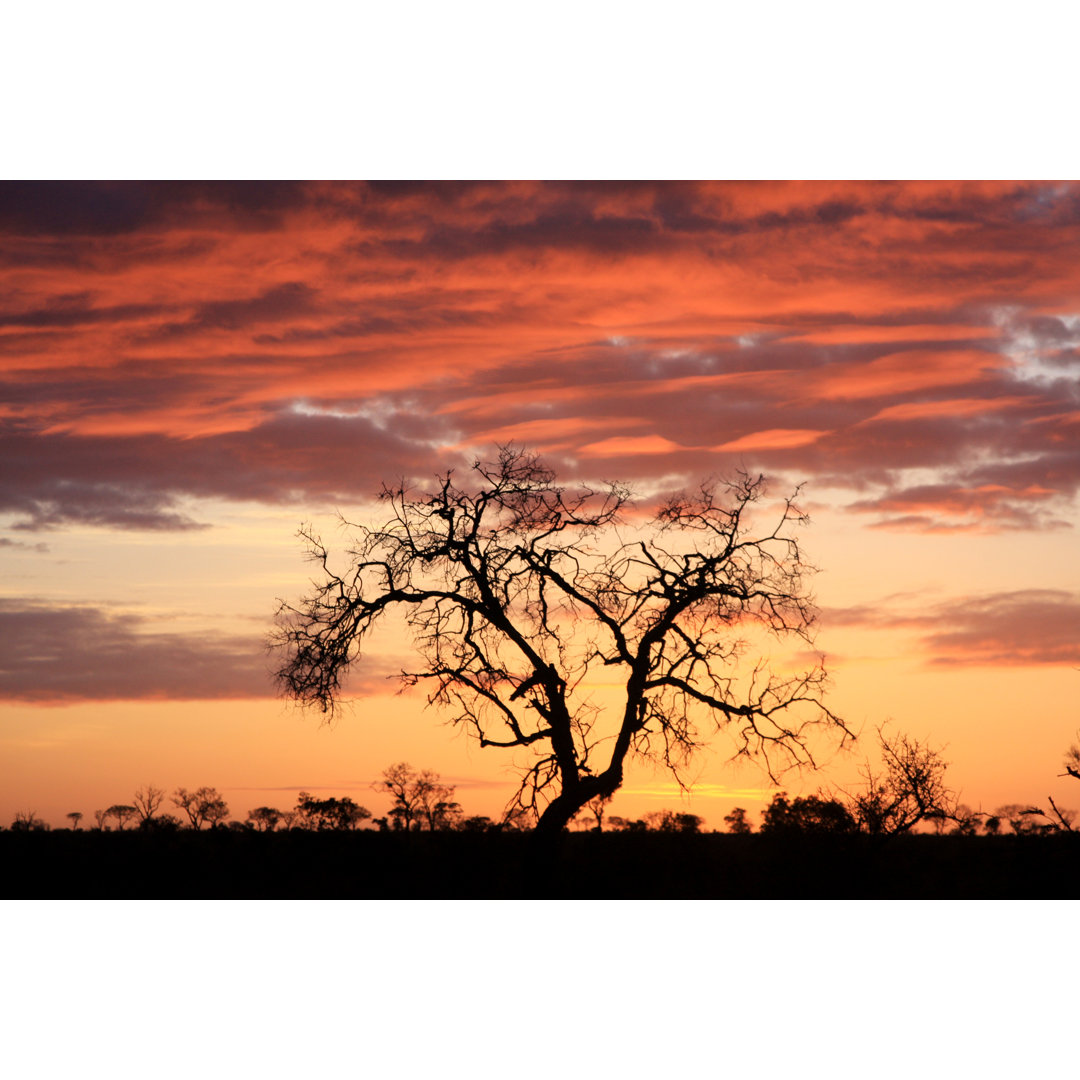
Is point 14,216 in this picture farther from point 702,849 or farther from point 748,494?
point 702,849

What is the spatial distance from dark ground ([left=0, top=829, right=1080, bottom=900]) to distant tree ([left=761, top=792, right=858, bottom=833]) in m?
0.24

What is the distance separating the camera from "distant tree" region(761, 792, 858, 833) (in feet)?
54.5

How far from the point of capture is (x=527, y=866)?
1558 cm

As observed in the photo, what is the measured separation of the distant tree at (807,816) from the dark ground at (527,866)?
243 mm

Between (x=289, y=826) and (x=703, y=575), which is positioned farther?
(x=289, y=826)

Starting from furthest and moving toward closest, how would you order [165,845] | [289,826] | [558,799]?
[289,826], [165,845], [558,799]

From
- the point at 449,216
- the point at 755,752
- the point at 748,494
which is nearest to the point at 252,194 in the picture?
A: the point at 449,216

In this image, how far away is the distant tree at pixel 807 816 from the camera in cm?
1662

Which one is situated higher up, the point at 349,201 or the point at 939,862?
the point at 349,201

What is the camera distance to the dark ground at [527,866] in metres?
15.3

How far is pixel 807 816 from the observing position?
17.7 m

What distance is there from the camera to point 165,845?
1709 cm

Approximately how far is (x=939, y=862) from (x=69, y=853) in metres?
11.9

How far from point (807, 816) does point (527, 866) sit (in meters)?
4.59
